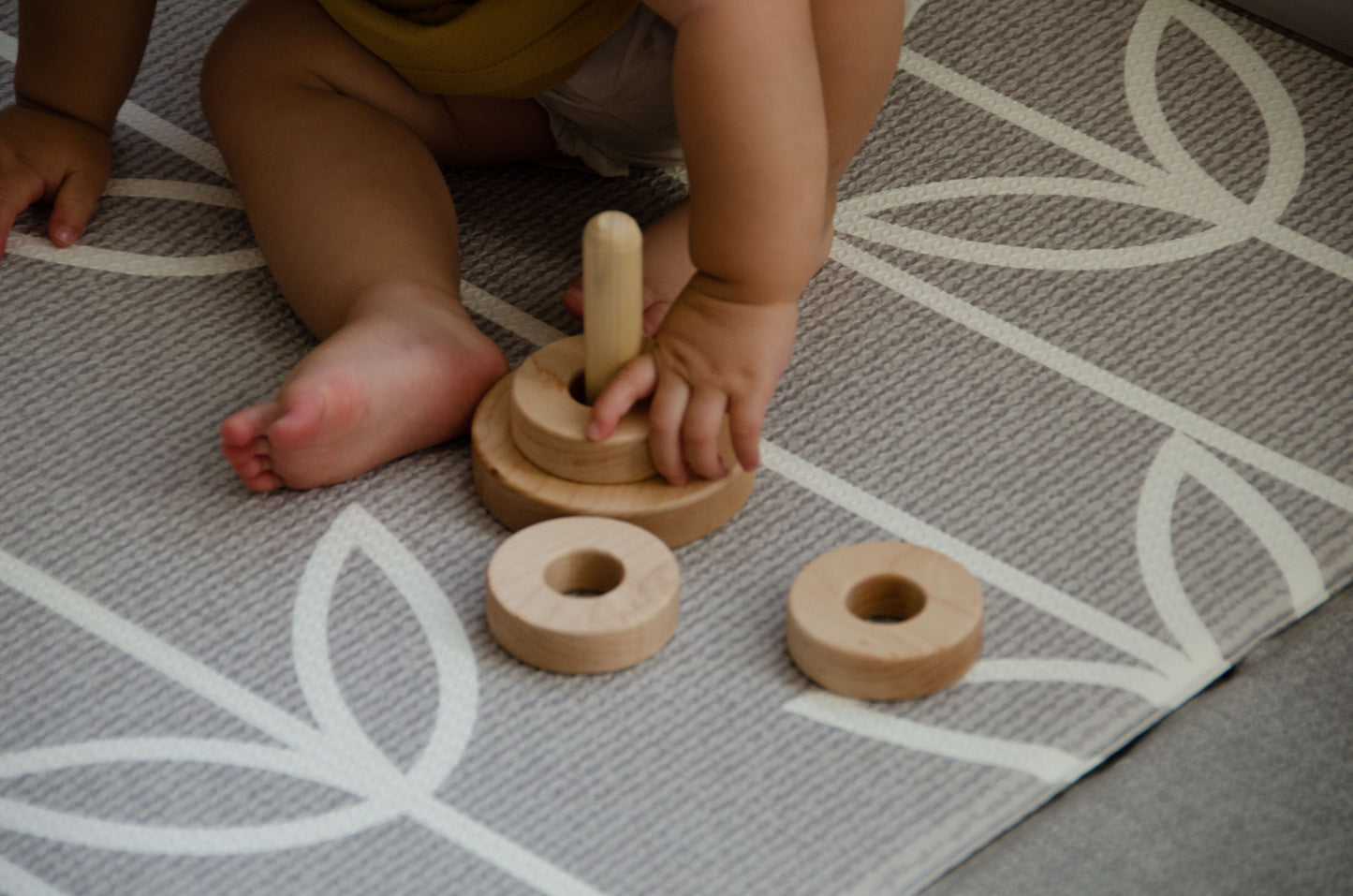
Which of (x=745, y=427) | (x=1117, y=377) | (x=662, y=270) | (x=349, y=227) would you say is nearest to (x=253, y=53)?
(x=349, y=227)

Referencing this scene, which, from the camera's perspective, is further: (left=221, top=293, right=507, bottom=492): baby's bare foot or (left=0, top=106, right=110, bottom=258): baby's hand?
(left=0, top=106, right=110, bottom=258): baby's hand

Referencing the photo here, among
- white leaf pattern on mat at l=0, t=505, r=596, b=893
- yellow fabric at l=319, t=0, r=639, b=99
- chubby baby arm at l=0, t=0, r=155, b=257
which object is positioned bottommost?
white leaf pattern on mat at l=0, t=505, r=596, b=893

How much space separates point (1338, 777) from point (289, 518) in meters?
0.43

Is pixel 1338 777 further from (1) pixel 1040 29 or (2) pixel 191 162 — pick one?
(2) pixel 191 162

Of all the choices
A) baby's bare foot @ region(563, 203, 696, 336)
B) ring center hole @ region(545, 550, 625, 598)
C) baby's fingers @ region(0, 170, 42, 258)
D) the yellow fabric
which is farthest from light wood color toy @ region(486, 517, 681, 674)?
baby's fingers @ region(0, 170, 42, 258)

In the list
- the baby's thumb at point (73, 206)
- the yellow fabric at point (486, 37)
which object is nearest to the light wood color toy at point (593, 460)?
the yellow fabric at point (486, 37)

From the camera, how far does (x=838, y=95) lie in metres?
0.70

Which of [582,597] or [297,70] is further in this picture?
[297,70]

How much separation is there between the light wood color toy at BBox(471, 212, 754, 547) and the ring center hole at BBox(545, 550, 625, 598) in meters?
0.03

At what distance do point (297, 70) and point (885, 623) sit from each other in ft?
1.36

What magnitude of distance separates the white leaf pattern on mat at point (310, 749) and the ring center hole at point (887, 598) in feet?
0.50

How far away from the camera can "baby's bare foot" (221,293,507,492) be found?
610mm

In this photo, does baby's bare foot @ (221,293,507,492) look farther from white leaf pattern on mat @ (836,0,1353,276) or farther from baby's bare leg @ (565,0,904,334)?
white leaf pattern on mat @ (836,0,1353,276)

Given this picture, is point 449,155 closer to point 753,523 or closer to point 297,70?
point 297,70
